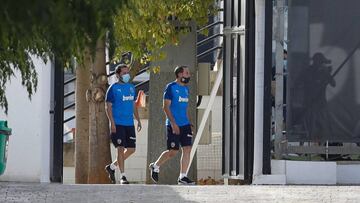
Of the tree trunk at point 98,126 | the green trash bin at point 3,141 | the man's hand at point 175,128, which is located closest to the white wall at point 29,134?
the green trash bin at point 3,141

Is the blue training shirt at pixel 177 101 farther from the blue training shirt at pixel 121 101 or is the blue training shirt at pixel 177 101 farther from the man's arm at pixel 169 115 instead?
the blue training shirt at pixel 121 101

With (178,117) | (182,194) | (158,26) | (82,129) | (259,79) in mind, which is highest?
(158,26)

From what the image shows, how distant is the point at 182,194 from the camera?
37.8 ft

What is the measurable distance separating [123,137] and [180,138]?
2.54 feet

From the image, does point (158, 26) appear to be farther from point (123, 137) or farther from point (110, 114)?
point (123, 137)

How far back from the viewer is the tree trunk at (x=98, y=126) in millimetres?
14445

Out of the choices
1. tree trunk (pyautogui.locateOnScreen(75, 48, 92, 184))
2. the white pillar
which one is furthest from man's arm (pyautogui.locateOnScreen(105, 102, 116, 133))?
the white pillar

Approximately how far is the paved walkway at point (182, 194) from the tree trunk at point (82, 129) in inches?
117

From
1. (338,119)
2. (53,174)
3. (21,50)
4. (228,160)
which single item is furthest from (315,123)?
(21,50)

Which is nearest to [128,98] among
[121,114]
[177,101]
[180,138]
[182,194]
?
[121,114]

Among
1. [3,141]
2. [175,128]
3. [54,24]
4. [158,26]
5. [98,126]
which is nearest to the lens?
[54,24]

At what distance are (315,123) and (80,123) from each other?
3.83 m

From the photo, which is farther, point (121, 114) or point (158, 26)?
point (158, 26)

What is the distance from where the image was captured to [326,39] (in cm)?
1273
